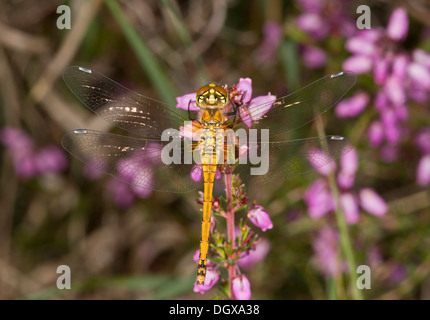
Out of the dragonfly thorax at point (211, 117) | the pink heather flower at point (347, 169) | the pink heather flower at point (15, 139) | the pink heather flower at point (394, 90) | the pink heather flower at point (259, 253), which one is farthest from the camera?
the pink heather flower at point (15, 139)

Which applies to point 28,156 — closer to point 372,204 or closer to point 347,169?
point 347,169

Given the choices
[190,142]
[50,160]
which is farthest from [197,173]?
[50,160]

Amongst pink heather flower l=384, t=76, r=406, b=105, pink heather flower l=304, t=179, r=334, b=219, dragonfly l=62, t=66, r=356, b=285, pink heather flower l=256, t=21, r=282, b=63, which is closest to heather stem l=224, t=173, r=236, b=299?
dragonfly l=62, t=66, r=356, b=285

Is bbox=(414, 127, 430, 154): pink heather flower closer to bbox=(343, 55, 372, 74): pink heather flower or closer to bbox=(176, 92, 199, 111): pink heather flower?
bbox=(343, 55, 372, 74): pink heather flower

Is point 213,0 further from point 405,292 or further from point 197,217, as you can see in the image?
point 405,292

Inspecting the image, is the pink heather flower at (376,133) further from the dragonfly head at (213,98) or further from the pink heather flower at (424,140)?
the dragonfly head at (213,98)

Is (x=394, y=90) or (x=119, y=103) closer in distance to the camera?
(x=119, y=103)

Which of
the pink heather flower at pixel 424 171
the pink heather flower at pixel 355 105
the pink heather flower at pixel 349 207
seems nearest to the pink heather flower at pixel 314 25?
the pink heather flower at pixel 355 105
